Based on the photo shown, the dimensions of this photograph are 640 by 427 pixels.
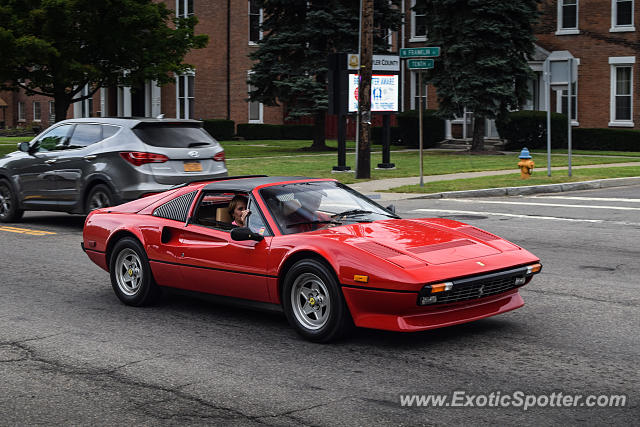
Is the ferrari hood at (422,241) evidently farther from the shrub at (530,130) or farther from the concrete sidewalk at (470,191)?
the shrub at (530,130)

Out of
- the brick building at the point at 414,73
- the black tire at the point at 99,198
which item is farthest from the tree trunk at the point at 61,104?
the black tire at the point at 99,198

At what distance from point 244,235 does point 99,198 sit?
25.0 ft

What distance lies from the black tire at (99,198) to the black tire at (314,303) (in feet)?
25.4

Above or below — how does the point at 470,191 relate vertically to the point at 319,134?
below

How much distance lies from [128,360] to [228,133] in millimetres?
43844

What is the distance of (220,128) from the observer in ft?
162

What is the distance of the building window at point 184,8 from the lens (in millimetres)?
49688

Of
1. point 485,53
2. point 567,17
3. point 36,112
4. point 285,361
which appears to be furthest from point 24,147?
point 36,112

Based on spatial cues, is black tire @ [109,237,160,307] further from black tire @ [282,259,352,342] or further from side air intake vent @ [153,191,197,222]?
black tire @ [282,259,352,342]

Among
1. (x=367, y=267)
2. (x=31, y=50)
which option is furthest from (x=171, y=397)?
(x=31, y=50)

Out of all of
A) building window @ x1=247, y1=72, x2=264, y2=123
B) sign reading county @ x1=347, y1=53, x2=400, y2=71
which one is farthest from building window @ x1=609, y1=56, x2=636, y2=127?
building window @ x1=247, y1=72, x2=264, y2=123

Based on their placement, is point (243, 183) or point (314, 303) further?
point (243, 183)

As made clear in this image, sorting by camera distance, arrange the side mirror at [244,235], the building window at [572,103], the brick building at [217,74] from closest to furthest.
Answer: the side mirror at [244,235]
the building window at [572,103]
the brick building at [217,74]

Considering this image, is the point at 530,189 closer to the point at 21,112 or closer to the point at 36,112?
the point at 36,112
